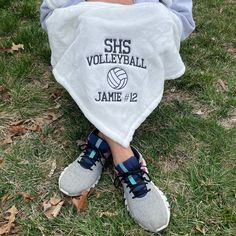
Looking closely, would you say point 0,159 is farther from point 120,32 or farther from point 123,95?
point 120,32

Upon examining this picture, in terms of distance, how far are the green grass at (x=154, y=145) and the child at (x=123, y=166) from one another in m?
0.06

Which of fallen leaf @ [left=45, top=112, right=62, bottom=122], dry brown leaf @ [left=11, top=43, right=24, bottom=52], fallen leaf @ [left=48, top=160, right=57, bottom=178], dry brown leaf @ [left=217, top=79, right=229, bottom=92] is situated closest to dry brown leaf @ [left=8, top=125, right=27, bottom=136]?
fallen leaf @ [left=45, top=112, right=62, bottom=122]

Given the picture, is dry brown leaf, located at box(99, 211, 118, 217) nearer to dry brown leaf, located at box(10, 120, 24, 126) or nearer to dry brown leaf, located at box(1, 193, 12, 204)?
dry brown leaf, located at box(1, 193, 12, 204)

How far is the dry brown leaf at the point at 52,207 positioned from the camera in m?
2.01

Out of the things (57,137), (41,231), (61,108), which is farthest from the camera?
(61,108)

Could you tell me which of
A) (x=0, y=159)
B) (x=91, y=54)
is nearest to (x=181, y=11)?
(x=91, y=54)

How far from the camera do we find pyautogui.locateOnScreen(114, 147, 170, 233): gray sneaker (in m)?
1.92

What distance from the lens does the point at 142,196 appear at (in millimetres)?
1994

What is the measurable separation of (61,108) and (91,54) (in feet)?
2.43

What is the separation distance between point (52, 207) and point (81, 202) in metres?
0.13

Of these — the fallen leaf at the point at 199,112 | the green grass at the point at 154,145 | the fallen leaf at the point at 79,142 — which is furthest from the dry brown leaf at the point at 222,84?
the fallen leaf at the point at 79,142

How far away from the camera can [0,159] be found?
231 cm

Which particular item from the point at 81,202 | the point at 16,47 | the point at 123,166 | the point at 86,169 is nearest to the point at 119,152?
the point at 123,166

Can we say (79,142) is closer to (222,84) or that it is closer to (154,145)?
(154,145)
